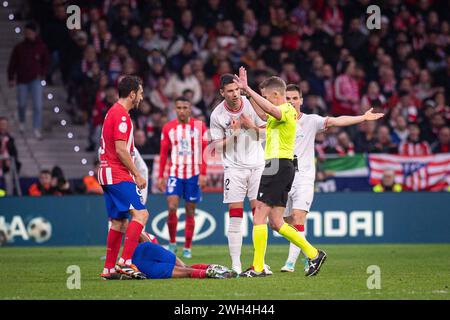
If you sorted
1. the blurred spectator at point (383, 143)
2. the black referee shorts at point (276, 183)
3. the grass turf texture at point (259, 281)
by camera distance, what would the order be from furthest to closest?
the blurred spectator at point (383, 143) < the black referee shorts at point (276, 183) < the grass turf texture at point (259, 281)

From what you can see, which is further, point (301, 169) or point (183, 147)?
point (183, 147)

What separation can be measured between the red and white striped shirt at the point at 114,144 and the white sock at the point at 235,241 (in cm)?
163

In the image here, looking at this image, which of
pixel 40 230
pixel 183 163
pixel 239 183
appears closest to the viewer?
pixel 239 183

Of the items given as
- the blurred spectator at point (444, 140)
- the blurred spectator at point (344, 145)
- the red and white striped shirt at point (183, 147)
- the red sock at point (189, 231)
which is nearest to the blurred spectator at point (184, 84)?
the blurred spectator at point (344, 145)

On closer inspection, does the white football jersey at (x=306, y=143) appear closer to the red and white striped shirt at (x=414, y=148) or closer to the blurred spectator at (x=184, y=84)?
the red and white striped shirt at (x=414, y=148)

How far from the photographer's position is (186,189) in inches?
699

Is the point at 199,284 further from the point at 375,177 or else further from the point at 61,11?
the point at 61,11

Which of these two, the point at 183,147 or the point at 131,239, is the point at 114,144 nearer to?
the point at 131,239

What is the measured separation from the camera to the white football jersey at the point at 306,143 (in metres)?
13.8

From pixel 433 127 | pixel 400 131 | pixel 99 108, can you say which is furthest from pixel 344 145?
pixel 99 108

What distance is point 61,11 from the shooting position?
24750 millimetres

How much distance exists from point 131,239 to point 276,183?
1.84 meters
